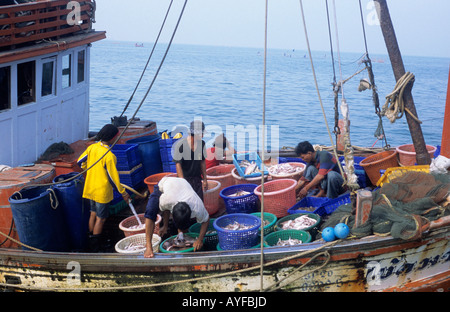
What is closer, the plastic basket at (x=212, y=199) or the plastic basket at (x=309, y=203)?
the plastic basket at (x=309, y=203)

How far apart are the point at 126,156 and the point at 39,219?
79.5 inches

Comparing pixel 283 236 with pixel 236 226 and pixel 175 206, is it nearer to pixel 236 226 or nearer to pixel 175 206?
pixel 236 226

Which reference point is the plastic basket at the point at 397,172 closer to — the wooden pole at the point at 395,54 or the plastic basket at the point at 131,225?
the wooden pole at the point at 395,54

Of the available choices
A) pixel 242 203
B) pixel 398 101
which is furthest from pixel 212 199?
pixel 398 101

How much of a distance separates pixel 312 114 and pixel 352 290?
2873 centimetres

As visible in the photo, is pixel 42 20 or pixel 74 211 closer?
pixel 74 211

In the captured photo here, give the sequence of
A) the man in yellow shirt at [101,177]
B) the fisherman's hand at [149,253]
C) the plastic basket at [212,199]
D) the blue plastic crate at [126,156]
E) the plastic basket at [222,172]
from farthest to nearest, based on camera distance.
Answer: the plastic basket at [222,172], the blue plastic crate at [126,156], the plastic basket at [212,199], the man in yellow shirt at [101,177], the fisherman's hand at [149,253]

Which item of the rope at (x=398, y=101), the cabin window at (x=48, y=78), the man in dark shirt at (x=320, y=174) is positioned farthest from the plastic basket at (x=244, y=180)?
the cabin window at (x=48, y=78)

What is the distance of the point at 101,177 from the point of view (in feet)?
19.5

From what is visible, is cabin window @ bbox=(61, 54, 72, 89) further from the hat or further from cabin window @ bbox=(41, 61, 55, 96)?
the hat

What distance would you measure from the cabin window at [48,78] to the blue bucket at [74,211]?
2204mm

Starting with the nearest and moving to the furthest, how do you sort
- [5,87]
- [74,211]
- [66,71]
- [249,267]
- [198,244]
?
[249,267] → [198,244] → [74,211] → [5,87] → [66,71]

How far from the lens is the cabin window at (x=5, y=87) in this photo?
6.39 metres
